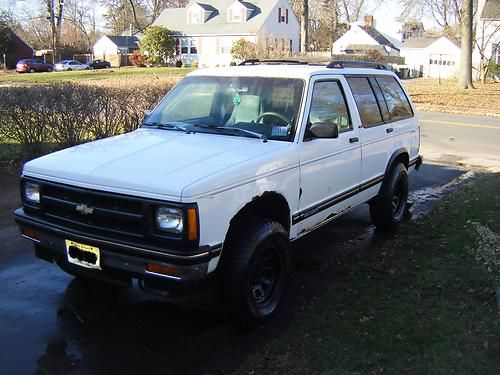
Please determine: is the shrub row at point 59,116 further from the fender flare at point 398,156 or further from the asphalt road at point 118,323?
the fender flare at point 398,156

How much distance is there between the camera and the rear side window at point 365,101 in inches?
221

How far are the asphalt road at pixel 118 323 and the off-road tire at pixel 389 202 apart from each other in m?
0.42

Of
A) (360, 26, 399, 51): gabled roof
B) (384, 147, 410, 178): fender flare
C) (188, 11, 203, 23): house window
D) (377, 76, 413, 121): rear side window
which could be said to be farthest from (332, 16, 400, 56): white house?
(384, 147, 410, 178): fender flare

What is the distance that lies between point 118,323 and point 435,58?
186 feet

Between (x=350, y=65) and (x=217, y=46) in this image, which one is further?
(x=217, y=46)

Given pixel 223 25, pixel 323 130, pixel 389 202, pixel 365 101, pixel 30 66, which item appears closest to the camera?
pixel 323 130

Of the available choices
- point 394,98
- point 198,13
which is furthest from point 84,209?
point 198,13

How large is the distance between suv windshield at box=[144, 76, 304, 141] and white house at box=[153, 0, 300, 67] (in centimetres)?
5200

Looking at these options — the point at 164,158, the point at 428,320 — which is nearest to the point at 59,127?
the point at 164,158

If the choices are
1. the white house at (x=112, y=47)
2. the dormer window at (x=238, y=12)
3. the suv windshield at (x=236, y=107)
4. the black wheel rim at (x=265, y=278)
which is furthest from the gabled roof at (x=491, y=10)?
the black wheel rim at (x=265, y=278)

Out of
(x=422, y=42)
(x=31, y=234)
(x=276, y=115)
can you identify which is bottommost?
(x=31, y=234)

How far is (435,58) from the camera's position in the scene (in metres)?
55.0

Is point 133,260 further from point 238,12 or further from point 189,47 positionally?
point 189,47

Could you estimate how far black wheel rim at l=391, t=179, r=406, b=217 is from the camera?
6605mm
